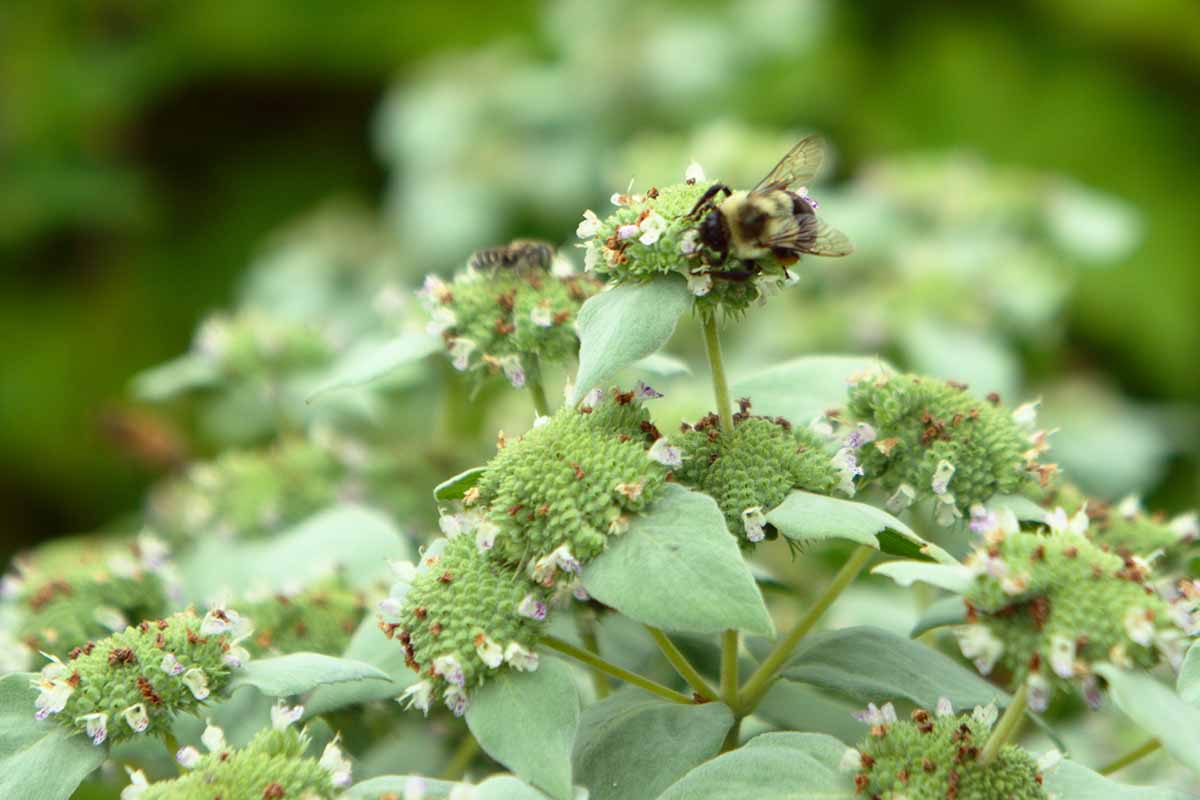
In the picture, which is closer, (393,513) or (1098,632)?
(1098,632)

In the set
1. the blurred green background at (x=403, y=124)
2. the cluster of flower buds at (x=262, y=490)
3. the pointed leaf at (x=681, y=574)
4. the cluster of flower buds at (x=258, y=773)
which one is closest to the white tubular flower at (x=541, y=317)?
the pointed leaf at (x=681, y=574)

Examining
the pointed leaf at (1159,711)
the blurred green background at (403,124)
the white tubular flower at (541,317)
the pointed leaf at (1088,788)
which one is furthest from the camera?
the blurred green background at (403,124)

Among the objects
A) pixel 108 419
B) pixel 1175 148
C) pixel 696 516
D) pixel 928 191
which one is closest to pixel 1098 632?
pixel 696 516

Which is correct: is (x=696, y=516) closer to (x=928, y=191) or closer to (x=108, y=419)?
(x=108, y=419)

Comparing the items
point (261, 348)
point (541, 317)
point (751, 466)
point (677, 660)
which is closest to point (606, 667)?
point (677, 660)

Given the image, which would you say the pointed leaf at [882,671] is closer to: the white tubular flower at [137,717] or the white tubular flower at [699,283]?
the white tubular flower at [699,283]

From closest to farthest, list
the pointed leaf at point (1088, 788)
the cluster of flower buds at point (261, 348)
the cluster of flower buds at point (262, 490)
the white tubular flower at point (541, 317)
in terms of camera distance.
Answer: the pointed leaf at point (1088, 788), the white tubular flower at point (541, 317), the cluster of flower buds at point (262, 490), the cluster of flower buds at point (261, 348)
